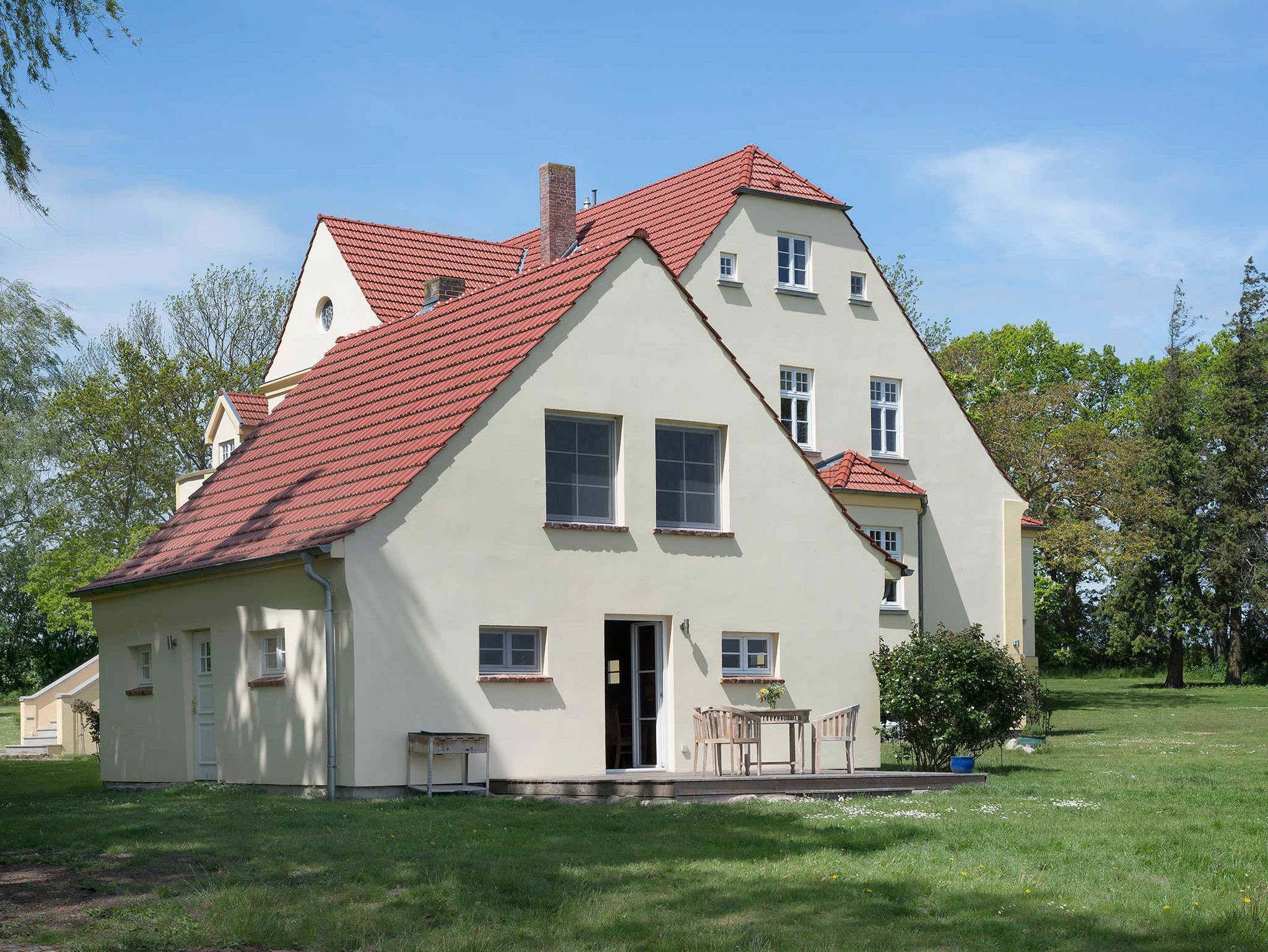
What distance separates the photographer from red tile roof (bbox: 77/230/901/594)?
65.0ft

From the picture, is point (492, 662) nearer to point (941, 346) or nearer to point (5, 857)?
point (5, 857)

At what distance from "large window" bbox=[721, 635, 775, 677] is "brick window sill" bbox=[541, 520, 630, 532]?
231 centimetres

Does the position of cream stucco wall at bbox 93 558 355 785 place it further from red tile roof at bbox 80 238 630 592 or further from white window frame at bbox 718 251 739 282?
white window frame at bbox 718 251 739 282

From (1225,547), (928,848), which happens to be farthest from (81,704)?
(1225,547)

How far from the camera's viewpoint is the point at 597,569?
20438 millimetres

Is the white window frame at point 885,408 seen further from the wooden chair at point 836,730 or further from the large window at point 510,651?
Result: the large window at point 510,651

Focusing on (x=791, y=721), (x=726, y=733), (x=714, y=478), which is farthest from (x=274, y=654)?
(x=791, y=721)

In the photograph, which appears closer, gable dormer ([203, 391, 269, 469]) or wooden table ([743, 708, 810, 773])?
wooden table ([743, 708, 810, 773])

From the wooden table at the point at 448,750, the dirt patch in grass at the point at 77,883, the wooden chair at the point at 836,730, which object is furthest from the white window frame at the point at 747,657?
the dirt patch in grass at the point at 77,883

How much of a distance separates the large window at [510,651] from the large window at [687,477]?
8.24ft

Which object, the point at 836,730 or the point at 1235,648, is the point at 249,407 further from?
the point at 1235,648

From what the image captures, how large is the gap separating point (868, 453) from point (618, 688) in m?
14.7

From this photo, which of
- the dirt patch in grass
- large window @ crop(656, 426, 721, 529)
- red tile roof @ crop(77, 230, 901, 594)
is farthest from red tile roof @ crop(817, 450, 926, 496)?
the dirt patch in grass

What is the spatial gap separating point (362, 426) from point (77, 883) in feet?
36.6
